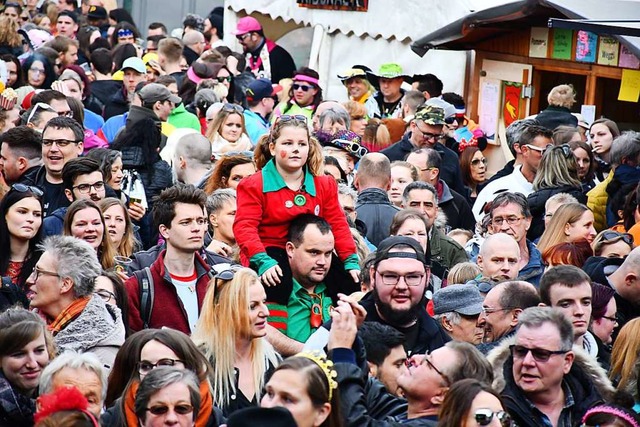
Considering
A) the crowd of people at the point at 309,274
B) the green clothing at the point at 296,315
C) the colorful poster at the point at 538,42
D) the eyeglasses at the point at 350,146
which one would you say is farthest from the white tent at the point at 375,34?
the green clothing at the point at 296,315

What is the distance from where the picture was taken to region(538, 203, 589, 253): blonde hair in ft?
30.0

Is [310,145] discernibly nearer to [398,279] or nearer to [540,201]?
[398,279]

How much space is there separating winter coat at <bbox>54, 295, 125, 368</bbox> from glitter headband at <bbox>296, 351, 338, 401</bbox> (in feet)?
5.04

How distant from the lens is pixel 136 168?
10398 millimetres

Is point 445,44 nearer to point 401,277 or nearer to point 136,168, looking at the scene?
point 136,168

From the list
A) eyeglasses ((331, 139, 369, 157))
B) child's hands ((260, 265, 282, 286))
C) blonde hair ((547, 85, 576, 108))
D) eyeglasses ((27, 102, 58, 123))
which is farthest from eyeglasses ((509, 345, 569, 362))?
blonde hair ((547, 85, 576, 108))

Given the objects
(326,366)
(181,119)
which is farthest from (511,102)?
(326,366)

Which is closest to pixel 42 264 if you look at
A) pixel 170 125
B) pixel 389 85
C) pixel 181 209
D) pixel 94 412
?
pixel 181 209

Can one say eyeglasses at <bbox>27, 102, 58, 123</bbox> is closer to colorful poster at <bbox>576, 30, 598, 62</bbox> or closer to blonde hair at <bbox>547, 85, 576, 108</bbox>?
blonde hair at <bbox>547, 85, 576, 108</bbox>

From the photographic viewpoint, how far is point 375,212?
9578 mm

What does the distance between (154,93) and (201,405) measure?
23.4 feet

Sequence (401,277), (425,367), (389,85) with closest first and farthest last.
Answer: (425,367) → (401,277) → (389,85)

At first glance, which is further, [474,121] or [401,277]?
[474,121]

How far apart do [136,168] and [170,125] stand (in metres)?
2.34
